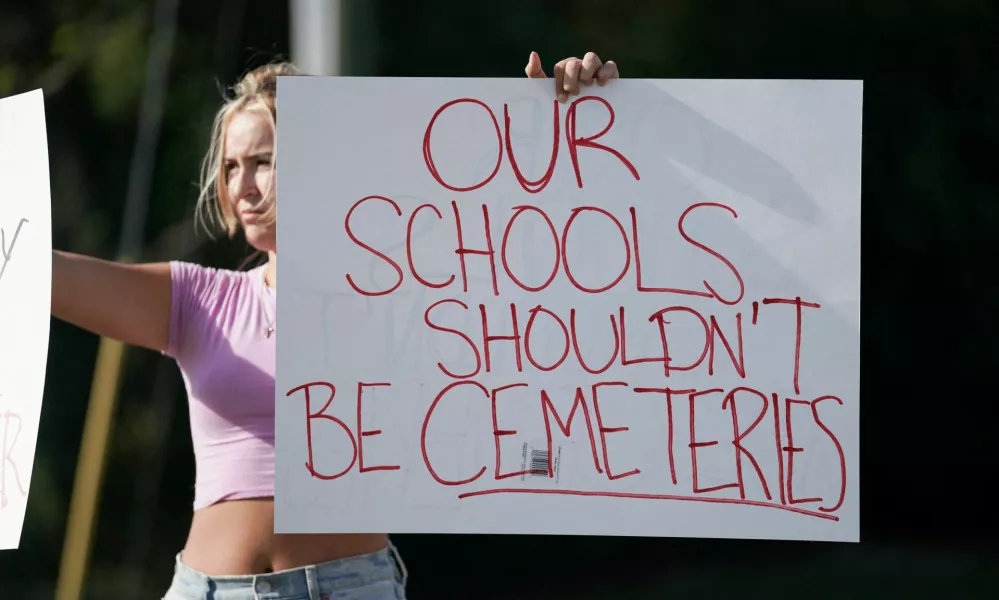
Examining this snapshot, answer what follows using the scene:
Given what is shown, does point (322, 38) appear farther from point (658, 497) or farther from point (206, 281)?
point (658, 497)

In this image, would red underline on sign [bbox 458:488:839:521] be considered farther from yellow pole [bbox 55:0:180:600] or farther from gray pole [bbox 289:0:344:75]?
yellow pole [bbox 55:0:180:600]

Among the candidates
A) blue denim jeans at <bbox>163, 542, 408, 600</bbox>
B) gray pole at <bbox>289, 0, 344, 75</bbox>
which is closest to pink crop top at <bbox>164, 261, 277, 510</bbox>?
blue denim jeans at <bbox>163, 542, 408, 600</bbox>

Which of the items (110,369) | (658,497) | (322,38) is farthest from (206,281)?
(110,369)

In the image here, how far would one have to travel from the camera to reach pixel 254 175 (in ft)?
5.62

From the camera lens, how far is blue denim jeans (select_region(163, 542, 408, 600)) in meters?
1.59

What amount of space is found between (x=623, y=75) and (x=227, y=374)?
1780 millimetres

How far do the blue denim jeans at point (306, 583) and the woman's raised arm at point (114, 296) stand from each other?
1.13 ft

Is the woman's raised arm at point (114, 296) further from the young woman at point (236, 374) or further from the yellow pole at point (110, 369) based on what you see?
the yellow pole at point (110, 369)

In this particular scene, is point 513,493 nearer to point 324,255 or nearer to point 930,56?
point 324,255

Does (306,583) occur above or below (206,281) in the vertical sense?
below

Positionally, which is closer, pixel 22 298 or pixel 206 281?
pixel 22 298

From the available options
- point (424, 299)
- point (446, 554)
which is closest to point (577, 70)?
point (424, 299)

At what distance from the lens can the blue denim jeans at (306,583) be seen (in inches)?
62.6

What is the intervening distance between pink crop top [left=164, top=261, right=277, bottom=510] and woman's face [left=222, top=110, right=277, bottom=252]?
82 millimetres
